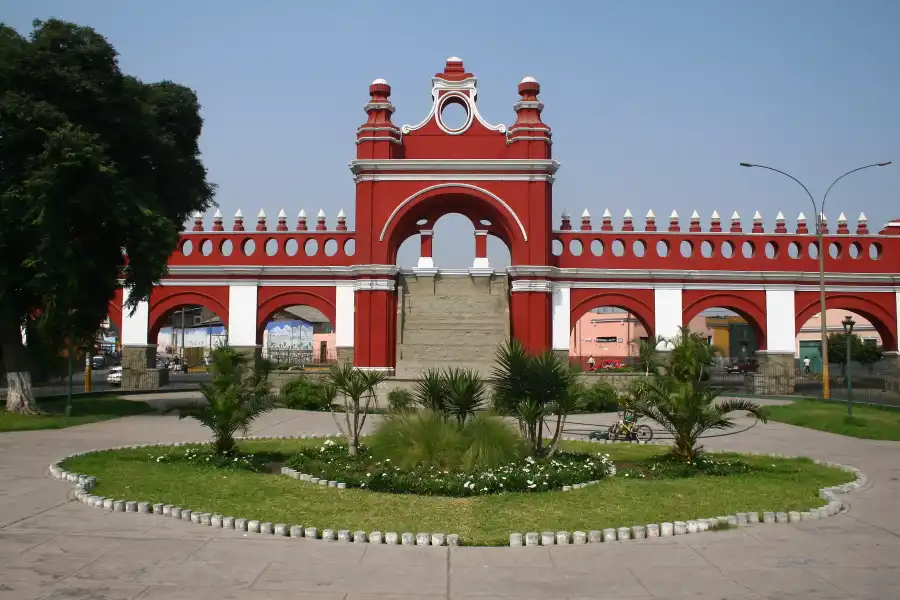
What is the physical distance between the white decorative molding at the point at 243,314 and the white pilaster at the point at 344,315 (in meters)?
3.33

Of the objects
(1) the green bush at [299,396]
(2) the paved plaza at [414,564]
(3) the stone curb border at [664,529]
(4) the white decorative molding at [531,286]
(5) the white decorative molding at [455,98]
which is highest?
(5) the white decorative molding at [455,98]

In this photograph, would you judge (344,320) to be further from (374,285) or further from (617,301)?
(617,301)

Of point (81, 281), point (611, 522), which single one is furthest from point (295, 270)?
point (611, 522)

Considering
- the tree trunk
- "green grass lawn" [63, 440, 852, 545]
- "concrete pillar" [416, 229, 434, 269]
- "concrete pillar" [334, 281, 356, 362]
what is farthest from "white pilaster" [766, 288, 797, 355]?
the tree trunk

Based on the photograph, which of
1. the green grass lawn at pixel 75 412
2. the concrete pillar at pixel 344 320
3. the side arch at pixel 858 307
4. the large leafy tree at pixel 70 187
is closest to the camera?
the green grass lawn at pixel 75 412

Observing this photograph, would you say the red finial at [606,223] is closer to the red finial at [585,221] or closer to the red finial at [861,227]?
the red finial at [585,221]

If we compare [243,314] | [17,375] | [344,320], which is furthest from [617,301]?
[17,375]

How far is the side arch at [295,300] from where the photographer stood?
108ft

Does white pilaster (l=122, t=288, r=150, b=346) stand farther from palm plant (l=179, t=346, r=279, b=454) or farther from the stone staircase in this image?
palm plant (l=179, t=346, r=279, b=454)

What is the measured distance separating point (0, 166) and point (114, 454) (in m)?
10.2

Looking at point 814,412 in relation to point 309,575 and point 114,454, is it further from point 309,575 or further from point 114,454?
point 309,575

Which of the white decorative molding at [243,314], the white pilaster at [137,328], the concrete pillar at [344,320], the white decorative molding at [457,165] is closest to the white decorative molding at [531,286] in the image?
the white decorative molding at [457,165]

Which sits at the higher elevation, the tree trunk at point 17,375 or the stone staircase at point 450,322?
the stone staircase at point 450,322

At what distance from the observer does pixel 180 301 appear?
33.5m
